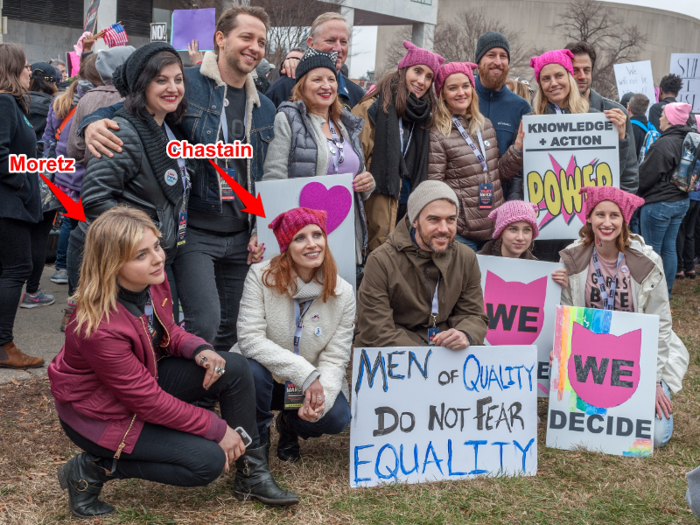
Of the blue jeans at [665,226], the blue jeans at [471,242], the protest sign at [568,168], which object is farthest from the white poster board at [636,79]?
the blue jeans at [471,242]

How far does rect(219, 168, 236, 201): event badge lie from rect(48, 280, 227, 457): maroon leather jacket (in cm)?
104

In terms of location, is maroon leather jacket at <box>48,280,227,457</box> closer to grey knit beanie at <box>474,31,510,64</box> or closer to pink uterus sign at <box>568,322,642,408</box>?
pink uterus sign at <box>568,322,642,408</box>

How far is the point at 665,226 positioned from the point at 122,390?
713cm

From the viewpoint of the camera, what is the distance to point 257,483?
3236mm

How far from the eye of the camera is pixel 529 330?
4.55 m

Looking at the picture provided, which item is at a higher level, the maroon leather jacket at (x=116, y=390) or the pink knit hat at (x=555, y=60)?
the pink knit hat at (x=555, y=60)

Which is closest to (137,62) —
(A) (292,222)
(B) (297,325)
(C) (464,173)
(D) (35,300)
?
(A) (292,222)

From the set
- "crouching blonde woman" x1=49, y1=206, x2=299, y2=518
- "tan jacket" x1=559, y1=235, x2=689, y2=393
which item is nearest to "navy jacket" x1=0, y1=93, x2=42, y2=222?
"crouching blonde woman" x1=49, y1=206, x2=299, y2=518

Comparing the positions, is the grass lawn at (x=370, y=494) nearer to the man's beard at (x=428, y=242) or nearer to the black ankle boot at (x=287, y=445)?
the black ankle boot at (x=287, y=445)

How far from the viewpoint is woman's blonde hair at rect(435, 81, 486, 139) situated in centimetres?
473

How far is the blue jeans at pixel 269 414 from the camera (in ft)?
11.5

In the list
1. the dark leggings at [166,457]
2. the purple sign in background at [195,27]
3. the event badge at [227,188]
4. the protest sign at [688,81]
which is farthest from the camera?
the protest sign at [688,81]

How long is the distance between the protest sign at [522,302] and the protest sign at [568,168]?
654mm

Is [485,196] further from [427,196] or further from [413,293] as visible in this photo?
[413,293]
